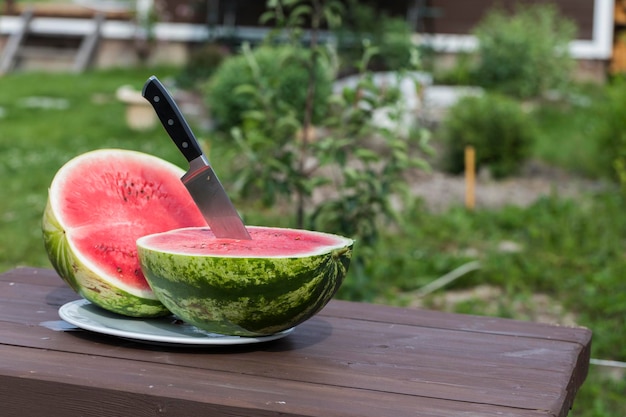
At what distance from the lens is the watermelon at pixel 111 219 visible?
2154mm

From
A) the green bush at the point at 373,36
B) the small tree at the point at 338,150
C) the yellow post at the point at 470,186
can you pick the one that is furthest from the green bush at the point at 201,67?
the small tree at the point at 338,150

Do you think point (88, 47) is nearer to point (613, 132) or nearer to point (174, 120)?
point (613, 132)

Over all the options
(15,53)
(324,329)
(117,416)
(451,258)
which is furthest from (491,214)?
(15,53)

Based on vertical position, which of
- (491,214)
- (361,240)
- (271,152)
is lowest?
(491,214)

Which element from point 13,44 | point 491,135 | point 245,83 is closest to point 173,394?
point 491,135

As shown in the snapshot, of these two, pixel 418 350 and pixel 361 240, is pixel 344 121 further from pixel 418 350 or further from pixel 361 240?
pixel 418 350

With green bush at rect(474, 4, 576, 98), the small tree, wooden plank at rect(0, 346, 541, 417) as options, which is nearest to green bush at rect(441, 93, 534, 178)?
green bush at rect(474, 4, 576, 98)

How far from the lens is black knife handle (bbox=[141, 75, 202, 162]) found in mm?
2051

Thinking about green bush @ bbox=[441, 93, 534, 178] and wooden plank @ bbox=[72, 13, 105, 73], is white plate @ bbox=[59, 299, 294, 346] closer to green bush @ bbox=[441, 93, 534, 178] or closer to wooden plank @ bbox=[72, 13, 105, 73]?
green bush @ bbox=[441, 93, 534, 178]

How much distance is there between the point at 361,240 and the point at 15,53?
49.5ft

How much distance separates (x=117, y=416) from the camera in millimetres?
1745

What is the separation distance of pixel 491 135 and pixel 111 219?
732cm

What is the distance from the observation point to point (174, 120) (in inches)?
82.1

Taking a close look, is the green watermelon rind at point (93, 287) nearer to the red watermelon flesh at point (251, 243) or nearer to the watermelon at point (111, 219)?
the watermelon at point (111, 219)
